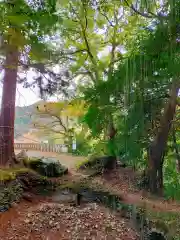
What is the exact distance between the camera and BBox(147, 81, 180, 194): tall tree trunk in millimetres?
2911

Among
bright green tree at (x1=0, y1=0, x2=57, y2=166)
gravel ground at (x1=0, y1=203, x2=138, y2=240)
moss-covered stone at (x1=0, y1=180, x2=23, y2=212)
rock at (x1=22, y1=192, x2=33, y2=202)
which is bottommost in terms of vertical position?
gravel ground at (x1=0, y1=203, x2=138, y2=240)

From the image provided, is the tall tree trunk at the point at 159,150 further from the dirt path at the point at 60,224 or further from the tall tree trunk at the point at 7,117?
the tall tree trunk at the point at 7,117

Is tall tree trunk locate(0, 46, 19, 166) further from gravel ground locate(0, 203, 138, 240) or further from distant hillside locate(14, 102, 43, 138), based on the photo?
distant hillside locate(14, 102, 43, 138)

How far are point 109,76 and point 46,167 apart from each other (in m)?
2.61

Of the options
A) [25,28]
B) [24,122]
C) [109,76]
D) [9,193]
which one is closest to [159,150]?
[109,76]

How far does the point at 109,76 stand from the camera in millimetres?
2498

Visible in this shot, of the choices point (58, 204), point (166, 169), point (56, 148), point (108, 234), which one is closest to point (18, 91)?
point (58, 204)

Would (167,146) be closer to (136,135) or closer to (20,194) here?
(136,135)

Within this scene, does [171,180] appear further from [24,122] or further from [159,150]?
[24,122]

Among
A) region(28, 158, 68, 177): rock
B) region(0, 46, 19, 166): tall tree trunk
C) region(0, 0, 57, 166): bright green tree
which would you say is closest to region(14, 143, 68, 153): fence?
region(28, 158, 68, 177): rock

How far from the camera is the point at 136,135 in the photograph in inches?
101

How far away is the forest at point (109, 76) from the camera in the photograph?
63.2 inches

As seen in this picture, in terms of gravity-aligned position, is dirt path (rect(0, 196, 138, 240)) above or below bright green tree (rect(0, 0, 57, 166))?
below

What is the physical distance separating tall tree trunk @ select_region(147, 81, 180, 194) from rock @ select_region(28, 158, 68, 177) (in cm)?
200
